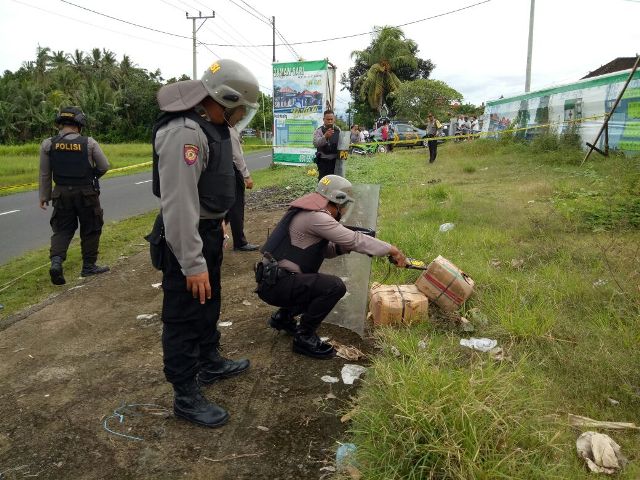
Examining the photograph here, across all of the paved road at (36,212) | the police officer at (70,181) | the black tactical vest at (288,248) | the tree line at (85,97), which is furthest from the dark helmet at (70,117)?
the tree line at (85,97)

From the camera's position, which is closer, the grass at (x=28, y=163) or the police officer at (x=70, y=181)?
the police officer at (x=70, y=181)

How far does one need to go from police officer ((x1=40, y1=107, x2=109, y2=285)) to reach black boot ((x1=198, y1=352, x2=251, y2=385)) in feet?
9.50

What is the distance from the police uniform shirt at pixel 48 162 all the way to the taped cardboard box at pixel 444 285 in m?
3.49

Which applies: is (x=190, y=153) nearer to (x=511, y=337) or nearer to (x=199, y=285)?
(x=199, y=285)

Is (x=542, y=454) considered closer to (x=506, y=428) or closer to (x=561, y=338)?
(x=506, y=428)

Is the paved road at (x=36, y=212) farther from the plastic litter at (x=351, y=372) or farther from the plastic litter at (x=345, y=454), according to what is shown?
the plastic litter at (x=345, y=454)

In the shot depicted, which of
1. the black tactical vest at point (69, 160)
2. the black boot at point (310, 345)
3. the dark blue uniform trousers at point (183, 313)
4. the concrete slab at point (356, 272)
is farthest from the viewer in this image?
the black tactical vest at point (69, 160)

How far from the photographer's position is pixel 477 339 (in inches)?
131

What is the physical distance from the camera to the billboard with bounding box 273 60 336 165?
41.8 feet

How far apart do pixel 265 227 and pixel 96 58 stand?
5364 cm

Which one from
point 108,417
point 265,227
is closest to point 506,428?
point 108,417

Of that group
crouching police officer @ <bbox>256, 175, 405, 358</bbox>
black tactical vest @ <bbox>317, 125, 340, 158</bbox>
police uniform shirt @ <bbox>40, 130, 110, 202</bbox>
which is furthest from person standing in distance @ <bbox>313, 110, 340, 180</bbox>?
crouching police officer @ <bbox>256, 175, 405, 358</bbox>

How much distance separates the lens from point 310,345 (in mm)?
3268

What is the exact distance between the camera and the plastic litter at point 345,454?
2.13 m
